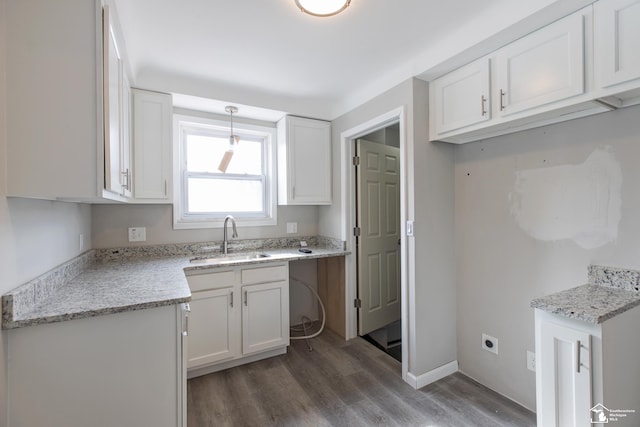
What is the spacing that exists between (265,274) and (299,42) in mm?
1773

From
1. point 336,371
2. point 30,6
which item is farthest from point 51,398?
point 336,371

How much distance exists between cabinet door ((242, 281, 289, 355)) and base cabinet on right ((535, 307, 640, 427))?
1.82m

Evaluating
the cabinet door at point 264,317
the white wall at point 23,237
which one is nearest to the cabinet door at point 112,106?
the white wall at point 23,237

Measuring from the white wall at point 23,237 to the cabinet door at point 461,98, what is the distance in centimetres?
226

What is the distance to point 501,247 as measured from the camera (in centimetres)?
197

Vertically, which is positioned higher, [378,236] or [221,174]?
[221,174]

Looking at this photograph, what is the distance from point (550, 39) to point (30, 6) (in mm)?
2333

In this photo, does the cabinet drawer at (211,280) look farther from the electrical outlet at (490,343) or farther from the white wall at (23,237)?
the electrical outlet at (490,343)

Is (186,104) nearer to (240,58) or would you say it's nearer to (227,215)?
(240,58)

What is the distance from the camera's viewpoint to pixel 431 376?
6.93 ft

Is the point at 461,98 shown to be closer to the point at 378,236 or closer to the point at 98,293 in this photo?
the point at 378,236

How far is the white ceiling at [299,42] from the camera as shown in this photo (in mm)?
1522

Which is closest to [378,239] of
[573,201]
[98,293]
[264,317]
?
[264,317]

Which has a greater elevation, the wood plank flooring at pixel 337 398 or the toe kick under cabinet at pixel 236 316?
the toe kick under cabinet at pixel 236 316
